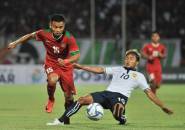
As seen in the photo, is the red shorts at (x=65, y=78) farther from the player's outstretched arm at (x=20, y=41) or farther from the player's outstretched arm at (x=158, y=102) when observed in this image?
the player's outstretched arm at (x=158, y=102)

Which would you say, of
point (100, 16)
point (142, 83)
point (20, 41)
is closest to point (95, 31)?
point (100, 16)

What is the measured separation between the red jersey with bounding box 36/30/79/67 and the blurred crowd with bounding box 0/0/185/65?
23553 millimetres

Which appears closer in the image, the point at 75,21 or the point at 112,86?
the point at 112,86

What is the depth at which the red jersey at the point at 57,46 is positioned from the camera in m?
13.5

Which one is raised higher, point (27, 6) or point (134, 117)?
point (27, 6)

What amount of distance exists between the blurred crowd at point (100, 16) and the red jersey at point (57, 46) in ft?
77.3

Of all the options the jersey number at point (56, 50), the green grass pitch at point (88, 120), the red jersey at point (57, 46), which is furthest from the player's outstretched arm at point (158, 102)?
the jersey number at point (56, 50)

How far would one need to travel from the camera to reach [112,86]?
1280 cm

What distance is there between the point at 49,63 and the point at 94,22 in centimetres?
2494

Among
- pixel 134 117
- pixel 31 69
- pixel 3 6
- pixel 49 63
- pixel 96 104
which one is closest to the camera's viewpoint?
pixel 96 104

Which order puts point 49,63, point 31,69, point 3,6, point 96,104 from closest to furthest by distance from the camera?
point 96,104 < point 49,63 < point 31,69 < point 3,6

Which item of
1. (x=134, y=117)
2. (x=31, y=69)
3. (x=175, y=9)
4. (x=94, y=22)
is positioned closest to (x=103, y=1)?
(x=94, y=22)

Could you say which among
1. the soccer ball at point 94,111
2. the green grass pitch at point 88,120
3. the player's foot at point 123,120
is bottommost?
the green grass pitch at point 88,120

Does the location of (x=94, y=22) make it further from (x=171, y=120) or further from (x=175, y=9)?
(x=171, y=120)
